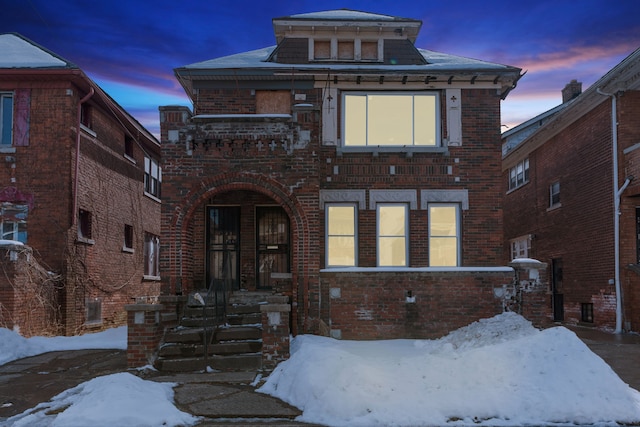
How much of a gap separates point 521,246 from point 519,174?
340cm

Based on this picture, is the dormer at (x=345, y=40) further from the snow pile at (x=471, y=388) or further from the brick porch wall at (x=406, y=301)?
the snow pile at (x=471, y=388)

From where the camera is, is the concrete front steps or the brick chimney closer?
the concrete front steps

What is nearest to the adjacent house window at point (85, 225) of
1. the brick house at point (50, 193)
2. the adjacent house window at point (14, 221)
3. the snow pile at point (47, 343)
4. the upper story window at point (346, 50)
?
the brick house at point (50, 193)

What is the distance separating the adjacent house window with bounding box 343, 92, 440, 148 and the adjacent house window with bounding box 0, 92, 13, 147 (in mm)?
9858

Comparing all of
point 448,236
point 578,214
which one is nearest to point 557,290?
point 578,214

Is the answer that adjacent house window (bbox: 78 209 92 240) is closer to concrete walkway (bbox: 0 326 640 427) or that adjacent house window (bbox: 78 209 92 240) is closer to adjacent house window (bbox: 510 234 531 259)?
concrete walkway (bbox: 0 326 640 427)

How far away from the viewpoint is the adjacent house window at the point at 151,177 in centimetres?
2392

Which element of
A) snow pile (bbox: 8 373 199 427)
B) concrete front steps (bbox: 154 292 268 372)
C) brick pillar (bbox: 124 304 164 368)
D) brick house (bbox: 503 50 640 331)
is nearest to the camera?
snow pile (bbox: 8 373 199 427)

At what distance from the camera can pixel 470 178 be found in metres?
15.7

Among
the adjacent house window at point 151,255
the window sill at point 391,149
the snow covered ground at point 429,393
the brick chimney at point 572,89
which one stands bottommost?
the snow covered ground at point 429,393

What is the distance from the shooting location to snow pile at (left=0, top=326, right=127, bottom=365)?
12.8 m

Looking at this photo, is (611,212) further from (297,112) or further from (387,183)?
(297,112)

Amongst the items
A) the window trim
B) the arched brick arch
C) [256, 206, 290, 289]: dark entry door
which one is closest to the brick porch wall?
the arched brick arch

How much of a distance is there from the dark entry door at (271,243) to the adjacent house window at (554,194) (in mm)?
11836
